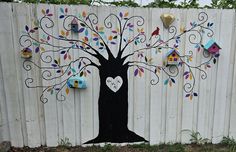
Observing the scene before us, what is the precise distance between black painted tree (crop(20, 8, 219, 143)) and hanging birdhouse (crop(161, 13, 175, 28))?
0.24ft

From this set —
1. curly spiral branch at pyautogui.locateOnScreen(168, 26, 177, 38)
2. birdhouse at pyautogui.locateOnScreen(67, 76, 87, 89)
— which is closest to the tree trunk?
birdhouse at pyautogui.locateOnScreen(67, 76, 87, 89)

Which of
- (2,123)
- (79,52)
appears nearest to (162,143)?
(79,52)

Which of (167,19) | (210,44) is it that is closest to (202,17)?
(210,44)

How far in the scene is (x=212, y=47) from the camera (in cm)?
253

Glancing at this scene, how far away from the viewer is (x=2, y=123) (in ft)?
8.46

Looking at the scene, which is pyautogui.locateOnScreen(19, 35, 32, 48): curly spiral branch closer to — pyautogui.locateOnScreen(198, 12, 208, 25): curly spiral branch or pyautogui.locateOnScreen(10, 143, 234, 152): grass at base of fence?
pyautogui.locateOnScreen(10, 143, 234, 152): grass at base of fence

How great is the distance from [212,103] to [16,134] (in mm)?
2531

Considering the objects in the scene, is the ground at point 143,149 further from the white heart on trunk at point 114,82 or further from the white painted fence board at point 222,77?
the white heart on trunk at point 114,82

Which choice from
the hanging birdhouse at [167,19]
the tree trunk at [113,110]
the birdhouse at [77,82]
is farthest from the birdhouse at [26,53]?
the hanging birdhouse at [167,19]

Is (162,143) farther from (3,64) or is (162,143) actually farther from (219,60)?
(3,64)

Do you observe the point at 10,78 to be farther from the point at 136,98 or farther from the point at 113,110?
the point at 136,98

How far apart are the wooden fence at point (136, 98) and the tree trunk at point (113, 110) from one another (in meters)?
0.06

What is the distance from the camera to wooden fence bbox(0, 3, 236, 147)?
2439 millimetres

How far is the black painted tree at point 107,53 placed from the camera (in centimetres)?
244
